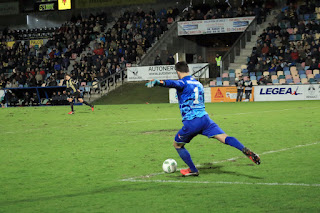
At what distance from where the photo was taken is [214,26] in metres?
38.8

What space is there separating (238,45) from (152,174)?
29841mm

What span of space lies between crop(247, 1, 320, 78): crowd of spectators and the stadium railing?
5.27 ft

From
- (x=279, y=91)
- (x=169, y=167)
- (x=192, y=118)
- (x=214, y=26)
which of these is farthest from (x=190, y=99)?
(x=214, y=26)

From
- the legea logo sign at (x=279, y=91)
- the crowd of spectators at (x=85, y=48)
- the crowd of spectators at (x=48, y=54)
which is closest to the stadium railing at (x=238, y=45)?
the legea logo sign at (x=279, y=91)

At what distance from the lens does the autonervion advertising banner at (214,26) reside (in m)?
38.0

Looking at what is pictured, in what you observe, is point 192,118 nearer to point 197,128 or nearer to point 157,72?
point 197,128

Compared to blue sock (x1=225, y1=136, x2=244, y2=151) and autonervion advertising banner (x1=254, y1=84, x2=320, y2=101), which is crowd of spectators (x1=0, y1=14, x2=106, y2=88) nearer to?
autonervion advertising banner (x1=254, y1=84, x2=320, y2=101)

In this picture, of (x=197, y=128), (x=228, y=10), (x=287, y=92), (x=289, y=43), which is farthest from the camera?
(x=228, y=10)

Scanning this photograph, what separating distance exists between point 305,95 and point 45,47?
25199mm

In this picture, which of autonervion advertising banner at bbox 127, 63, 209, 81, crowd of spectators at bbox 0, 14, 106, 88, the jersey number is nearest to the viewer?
the jersey number

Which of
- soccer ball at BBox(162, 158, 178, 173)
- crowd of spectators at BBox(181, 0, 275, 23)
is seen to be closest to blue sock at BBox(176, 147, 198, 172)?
soccer ball at BBox(162, 158, 178, 173)

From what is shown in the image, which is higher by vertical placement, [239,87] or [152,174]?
[239,87]

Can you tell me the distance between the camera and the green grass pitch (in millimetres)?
5891

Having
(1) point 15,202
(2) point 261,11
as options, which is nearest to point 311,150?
(1) point 15,202
